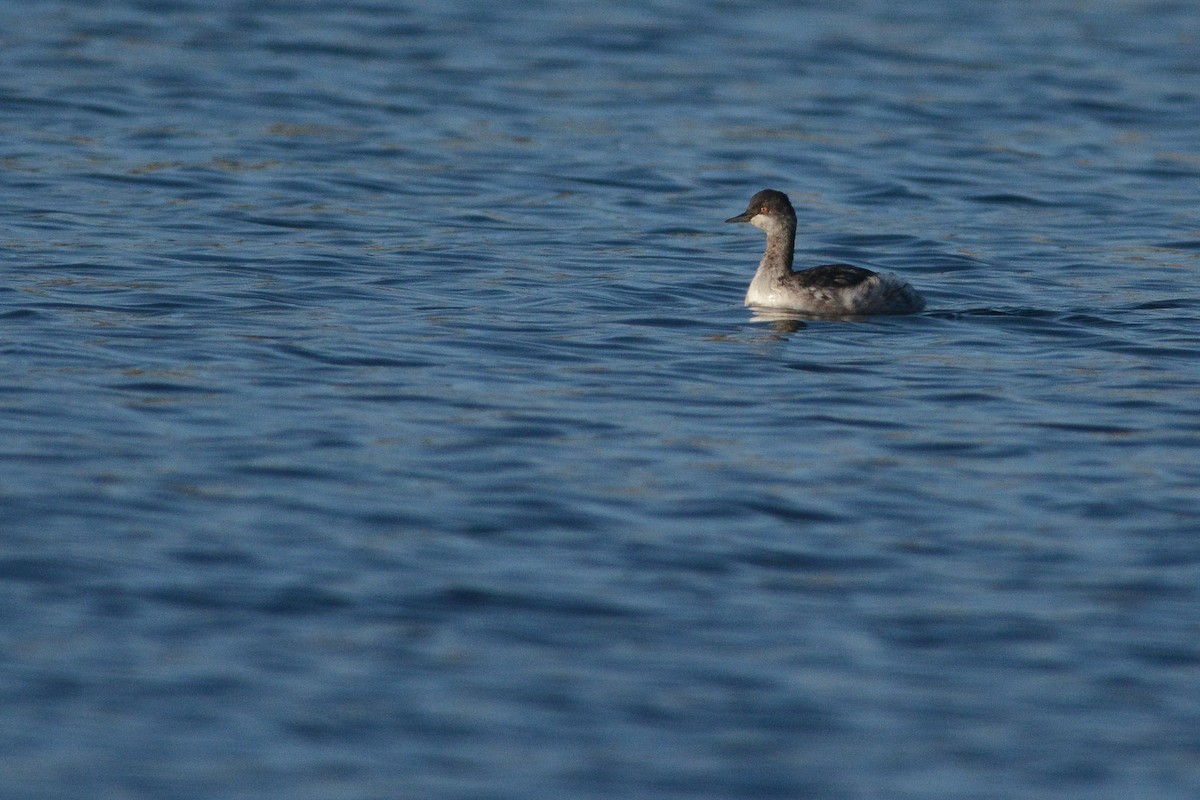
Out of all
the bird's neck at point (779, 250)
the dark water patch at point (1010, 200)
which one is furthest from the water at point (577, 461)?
the bird's neck at point (779, 250)

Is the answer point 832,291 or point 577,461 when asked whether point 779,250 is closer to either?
point 832,291

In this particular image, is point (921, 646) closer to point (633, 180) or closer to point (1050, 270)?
point (1050, 270)

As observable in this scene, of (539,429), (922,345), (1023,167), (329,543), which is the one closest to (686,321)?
(922,345)

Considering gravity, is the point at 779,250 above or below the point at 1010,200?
below

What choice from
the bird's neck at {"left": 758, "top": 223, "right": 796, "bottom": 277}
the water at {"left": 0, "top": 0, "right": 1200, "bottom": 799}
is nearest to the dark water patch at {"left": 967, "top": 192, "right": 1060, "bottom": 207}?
the water at {"left": 0, "top": 0, "right": 1200, "bottom": 799}

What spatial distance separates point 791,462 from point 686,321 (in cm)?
404

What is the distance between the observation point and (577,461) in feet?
34.7

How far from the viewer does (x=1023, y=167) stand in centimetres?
2192

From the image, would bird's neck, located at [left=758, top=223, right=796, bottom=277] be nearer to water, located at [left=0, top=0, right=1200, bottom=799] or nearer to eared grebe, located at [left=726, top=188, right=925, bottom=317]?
eared grebe, located at [left=726, top=188, right=925, bottom=317]

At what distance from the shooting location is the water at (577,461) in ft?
23.9

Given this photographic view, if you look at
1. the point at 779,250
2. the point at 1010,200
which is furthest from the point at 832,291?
the point at 1010,200

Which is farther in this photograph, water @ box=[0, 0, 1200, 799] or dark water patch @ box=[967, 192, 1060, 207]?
dark water patch @ box=[967, 192, 1060, 207]

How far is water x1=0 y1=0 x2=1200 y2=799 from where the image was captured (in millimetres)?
7285

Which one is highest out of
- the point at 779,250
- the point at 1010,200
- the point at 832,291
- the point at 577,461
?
the point at 1010,200
